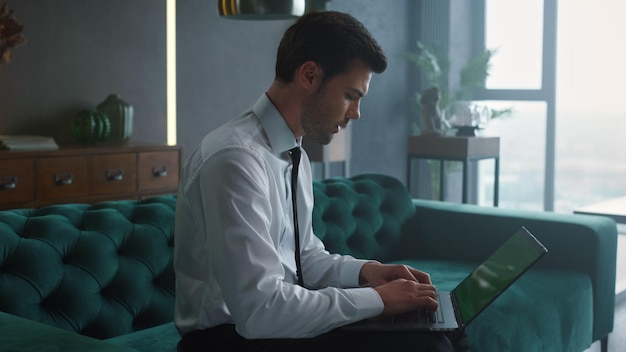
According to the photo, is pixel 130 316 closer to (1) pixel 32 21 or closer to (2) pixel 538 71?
(1) pixel 32 21

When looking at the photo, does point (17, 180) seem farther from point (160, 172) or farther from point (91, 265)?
point (91, 265)

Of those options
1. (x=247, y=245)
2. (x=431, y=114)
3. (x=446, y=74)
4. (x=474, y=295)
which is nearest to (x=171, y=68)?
(x=431, y=114)

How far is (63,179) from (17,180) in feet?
0.84

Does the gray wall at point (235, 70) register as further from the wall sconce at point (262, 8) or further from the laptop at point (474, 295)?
the laptop at point (474, 295)

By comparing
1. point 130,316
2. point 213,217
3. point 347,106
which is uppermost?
point 347,106

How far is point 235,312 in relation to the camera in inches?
59.1

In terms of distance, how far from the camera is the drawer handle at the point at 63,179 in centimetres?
421

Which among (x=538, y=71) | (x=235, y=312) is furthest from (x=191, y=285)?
(x=538, y=71)

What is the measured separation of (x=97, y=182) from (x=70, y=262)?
7.52 feet

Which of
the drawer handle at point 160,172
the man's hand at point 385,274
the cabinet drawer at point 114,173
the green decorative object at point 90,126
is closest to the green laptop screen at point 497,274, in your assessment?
the man's hand at point 385,274

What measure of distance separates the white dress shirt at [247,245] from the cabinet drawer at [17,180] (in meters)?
2.57

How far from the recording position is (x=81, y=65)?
4.93 m

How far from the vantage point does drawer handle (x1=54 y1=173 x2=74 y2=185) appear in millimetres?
4207

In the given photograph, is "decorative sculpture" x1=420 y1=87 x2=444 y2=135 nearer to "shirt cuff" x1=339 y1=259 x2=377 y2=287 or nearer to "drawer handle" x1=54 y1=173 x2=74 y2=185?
"drawer handle" x1=54 y1=173 x2=74 y2=185
